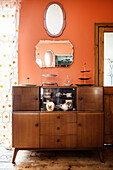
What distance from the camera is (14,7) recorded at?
104 inches

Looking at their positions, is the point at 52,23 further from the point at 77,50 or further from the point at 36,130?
the point at 36,130

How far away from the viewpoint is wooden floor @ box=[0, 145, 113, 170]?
2.07m

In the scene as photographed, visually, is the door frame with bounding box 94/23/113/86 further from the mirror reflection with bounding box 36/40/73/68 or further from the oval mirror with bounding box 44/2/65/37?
the oval mirror with bounding box 44/2/65/37

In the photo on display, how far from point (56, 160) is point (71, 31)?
2.24m

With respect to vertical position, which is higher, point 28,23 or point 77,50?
Answer: point 28,23

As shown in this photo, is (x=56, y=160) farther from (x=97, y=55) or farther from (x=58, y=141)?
(x=97, y=55)

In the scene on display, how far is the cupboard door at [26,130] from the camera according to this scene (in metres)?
2.18

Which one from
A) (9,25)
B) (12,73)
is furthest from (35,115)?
(9,25)

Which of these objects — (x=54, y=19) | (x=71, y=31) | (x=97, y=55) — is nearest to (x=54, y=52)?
(x=71, y=31)

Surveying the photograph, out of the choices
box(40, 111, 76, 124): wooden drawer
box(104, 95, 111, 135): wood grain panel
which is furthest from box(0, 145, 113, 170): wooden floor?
box(40, 111, 76, 124): wooden drawer

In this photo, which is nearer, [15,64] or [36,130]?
[36,130]

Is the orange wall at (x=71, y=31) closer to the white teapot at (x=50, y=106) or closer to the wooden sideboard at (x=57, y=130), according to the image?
the white teapot at (x=50, y=106)

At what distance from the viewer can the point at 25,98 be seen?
2.24 meters

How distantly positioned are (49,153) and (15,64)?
64.0 inches
